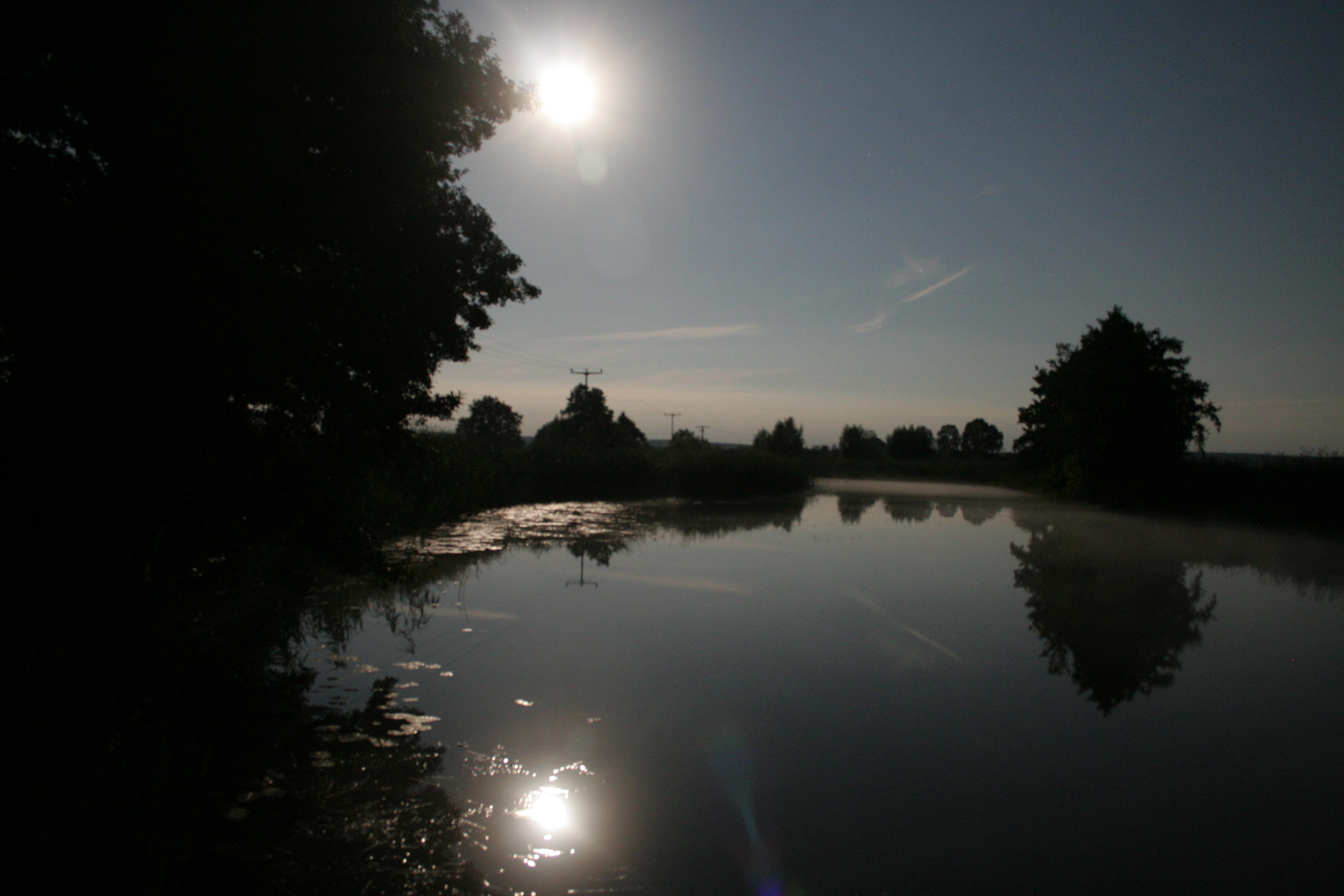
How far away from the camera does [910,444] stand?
76.0 m

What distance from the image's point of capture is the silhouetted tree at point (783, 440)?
70.9m

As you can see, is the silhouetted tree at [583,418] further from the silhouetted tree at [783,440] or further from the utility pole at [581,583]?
the utility pole at [581,583]

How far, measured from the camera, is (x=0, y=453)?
396 cm

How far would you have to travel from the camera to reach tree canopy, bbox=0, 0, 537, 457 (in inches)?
160

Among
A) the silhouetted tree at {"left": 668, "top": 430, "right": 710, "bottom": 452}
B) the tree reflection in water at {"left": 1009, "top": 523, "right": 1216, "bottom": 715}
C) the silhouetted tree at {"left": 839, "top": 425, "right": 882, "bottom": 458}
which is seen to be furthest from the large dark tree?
the tree reflection in water at {"left": 1009, "top": 523, "right": 1216, "bottom": 715}

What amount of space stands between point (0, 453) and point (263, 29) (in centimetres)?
301

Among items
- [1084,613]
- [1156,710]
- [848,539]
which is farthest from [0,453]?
[848,539]

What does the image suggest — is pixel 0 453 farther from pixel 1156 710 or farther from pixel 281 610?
pixel 1156 710

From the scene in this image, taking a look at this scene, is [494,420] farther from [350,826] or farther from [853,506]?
[350,826]

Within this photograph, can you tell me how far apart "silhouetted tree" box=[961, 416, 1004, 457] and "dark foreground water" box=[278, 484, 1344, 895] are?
111218 mm

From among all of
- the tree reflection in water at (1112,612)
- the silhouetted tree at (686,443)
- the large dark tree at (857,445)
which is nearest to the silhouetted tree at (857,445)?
the large dark tree at (857,445)

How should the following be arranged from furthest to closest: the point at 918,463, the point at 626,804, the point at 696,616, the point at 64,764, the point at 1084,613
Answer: the point at 918,463
the point at 1084,613
the point at 696,616
the point at 626,804
the point at 64,764

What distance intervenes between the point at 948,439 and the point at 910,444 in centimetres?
6268

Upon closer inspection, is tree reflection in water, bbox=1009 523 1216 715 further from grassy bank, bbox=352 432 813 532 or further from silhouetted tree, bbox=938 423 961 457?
silhouetted tree, bbox=938 423 961 457
